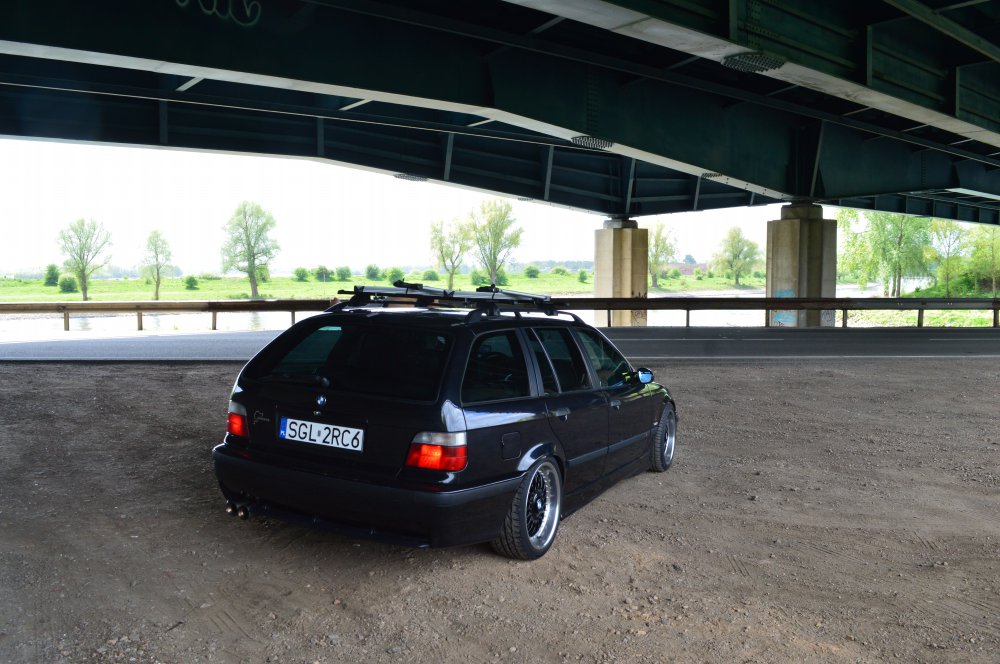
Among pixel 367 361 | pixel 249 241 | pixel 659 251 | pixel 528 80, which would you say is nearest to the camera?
pixel 367 361

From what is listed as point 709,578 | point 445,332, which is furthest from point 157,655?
point 709,578

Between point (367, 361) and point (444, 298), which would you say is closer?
point (367, 361)

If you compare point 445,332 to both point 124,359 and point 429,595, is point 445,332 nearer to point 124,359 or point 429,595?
point 429,595

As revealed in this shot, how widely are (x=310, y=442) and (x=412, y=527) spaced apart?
76 cm

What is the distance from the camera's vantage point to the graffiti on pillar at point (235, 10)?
10.5 metres

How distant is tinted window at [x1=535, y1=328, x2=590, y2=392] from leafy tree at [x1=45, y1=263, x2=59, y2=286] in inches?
2509

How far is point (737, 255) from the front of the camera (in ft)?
353

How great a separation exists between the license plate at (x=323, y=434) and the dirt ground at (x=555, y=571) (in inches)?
26.4

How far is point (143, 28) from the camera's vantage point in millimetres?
9977

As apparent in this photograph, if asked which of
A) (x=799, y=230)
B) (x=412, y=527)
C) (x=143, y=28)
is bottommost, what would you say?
(x=412, y=527)

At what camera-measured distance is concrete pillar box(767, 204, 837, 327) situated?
24797mm

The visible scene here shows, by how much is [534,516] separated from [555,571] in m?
0.36

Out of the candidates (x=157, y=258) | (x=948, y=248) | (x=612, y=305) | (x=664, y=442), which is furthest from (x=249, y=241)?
(x=664, y=442)

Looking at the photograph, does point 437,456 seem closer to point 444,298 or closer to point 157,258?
point 444,298
